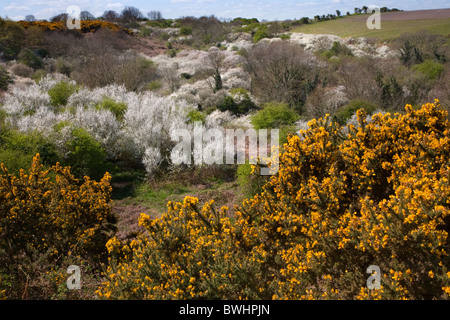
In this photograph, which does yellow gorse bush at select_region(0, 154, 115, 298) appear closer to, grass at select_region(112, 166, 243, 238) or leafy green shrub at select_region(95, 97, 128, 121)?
grass at select_region(112, 166, 243, 238)

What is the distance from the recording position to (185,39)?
46.6 meters

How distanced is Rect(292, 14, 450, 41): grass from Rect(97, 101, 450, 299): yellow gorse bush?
34497 millimetres

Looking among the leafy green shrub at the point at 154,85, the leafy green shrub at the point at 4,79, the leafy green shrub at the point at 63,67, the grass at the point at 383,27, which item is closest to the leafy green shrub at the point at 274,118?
the leafy green shrub at the point at 154,85

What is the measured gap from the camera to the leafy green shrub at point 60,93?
619 inches

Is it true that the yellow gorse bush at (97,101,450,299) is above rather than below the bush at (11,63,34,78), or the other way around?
below

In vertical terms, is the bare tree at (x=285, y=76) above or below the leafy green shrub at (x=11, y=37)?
below

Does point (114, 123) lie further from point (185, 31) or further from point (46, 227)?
point (185, 31)

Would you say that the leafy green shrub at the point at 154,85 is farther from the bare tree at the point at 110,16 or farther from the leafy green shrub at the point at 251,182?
the bare tree at the point at 110,16

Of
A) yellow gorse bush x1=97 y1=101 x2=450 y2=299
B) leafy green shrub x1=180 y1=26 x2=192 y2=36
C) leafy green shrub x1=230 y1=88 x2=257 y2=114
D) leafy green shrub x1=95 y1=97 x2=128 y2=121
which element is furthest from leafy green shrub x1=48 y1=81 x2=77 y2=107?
leafy green shrub x1=180 y1=26 x2=192 y2=36

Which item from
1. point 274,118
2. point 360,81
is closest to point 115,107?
point 274,118

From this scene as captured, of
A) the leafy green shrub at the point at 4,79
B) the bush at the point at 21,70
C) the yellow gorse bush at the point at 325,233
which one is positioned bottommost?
the yellow gorse bush at the point at 325,233

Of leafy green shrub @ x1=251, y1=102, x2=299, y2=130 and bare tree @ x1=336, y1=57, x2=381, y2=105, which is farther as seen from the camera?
bare tree @ x1=336, y1=57, x2=381, y2=105

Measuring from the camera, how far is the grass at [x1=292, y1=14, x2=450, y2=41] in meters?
34.3
